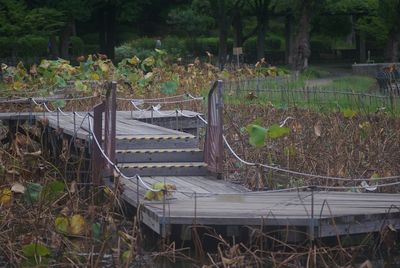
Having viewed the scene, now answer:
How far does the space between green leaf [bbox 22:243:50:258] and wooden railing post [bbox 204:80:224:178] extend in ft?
11.4

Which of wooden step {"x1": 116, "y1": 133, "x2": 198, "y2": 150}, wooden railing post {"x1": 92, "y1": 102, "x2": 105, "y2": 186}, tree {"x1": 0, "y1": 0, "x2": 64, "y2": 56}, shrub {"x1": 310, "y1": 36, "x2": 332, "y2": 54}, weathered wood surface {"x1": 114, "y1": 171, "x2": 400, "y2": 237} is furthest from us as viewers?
shrub {"x1": 310, "y1": 36, "x2": 332, "y2": 54}

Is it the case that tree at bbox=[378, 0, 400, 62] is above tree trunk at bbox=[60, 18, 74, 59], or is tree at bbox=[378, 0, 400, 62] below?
above

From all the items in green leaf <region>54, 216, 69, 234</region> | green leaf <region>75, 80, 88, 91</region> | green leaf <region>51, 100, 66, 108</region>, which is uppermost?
green leaf <region>75, 80, 88, 91</region>

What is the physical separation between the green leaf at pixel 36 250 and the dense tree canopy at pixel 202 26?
3063 centimetres

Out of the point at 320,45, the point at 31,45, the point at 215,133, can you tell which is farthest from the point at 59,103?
the point at 320,45

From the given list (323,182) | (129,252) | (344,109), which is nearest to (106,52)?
(344,109)

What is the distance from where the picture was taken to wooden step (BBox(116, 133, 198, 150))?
43.2ft

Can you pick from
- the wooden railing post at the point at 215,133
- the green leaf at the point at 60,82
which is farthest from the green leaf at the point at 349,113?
the green leaf at the point at 60,82

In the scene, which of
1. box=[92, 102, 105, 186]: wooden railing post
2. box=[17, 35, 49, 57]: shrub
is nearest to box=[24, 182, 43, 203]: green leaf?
box=[92, 102, 105, 186]: wooden railing post

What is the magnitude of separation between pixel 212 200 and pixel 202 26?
41405 mm

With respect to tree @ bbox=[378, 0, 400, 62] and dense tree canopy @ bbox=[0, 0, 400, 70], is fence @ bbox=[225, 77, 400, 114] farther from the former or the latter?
tree @ bbox=[378, 0, 400, 62]

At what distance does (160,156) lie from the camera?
1288 cm

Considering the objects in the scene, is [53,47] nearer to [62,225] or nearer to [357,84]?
[357,84]

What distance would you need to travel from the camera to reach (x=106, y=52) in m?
50.5
